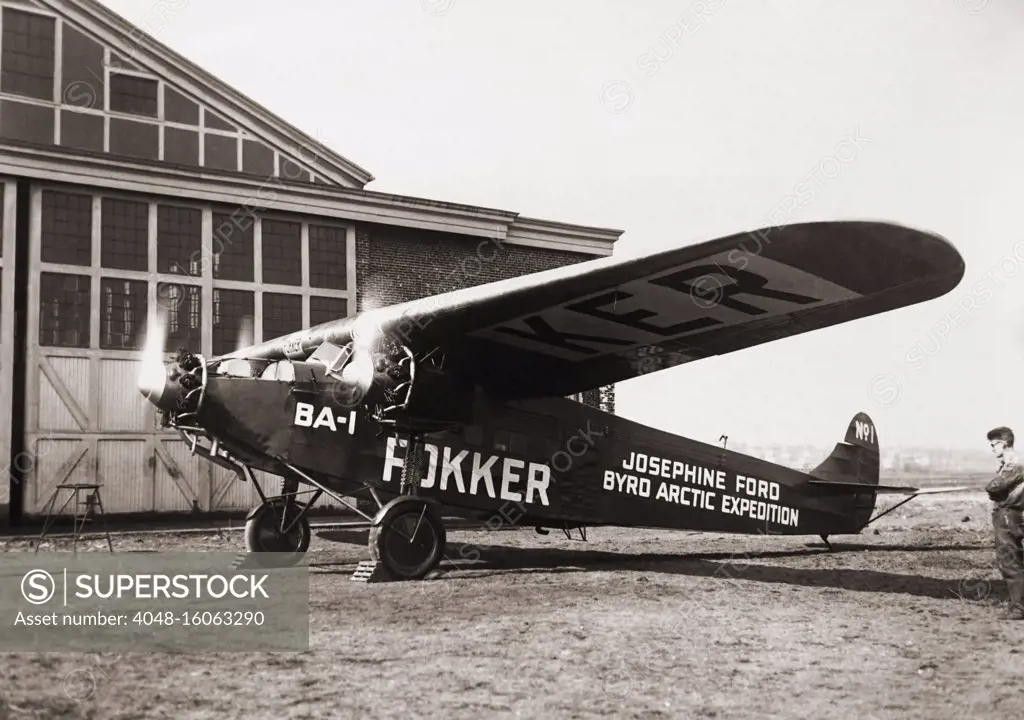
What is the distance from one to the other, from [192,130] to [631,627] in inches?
635

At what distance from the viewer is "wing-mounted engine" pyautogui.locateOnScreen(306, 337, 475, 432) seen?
29.2ft

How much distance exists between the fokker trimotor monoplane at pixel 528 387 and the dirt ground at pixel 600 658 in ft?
3.34

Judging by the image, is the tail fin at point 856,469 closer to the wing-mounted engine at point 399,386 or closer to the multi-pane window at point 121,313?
the wing-mounted engine at point 399,386

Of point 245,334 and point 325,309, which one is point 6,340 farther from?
point 325,309

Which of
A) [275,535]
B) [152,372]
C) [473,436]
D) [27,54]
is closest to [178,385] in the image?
[152,372]

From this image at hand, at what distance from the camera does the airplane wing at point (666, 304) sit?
6781 millimetres

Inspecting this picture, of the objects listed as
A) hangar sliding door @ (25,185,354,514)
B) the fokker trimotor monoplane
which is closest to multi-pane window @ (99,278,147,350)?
hangar sliding door @ (25,185,354,514)

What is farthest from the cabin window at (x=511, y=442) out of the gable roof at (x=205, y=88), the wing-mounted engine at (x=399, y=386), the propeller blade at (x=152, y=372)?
the gable roof at (x=205, y=88)

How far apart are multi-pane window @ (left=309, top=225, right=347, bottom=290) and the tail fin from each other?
416 inches

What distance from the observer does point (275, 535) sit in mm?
10672

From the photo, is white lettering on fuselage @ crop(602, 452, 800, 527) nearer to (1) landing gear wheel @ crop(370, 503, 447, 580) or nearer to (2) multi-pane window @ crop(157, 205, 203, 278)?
(1) landing gear wheel @ crop(370, 503, 447, 580)

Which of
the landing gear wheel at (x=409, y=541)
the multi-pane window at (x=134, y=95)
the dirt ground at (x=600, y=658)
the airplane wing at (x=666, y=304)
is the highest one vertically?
the multi-pane window at (x=134, y=95)

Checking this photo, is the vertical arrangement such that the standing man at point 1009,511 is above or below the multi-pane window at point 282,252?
below

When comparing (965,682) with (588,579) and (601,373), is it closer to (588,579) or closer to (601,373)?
(588,579)
